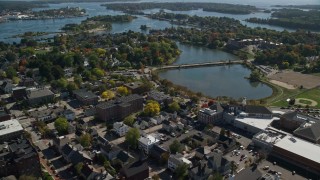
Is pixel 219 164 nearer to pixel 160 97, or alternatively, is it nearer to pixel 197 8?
pixel 160 97

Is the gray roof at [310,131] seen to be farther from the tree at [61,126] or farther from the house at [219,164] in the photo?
the tree at [61,126]

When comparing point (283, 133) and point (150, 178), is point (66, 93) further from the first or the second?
point (283, 133)

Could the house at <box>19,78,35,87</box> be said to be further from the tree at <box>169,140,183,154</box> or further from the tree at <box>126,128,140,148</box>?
the tree at <box>169,140,183,154</box>

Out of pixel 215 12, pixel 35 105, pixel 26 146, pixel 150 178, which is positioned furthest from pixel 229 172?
pixel 215 12

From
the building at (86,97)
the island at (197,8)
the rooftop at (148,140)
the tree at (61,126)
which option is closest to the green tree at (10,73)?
the building at (86,97)

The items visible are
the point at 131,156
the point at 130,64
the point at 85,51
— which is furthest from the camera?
the point at 85,51

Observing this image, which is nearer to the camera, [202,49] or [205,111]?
[205,111]

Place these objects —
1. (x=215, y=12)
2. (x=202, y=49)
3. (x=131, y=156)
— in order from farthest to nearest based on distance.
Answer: (x=215, y=12)
(x=202, y=49)
(x=131, y=156)

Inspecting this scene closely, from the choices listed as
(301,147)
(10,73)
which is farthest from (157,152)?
(10,73)
